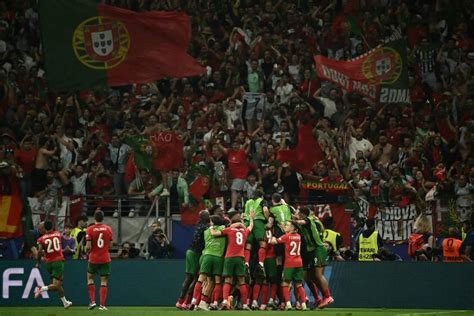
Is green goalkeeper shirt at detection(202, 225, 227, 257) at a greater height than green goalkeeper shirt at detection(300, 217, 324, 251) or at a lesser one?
lesser

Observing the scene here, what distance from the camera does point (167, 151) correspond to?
38.8 meters

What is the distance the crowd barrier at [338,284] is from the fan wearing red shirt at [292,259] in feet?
7.98

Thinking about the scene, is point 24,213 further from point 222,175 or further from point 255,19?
point 255,19

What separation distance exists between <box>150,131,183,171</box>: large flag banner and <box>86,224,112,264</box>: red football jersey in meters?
4.92

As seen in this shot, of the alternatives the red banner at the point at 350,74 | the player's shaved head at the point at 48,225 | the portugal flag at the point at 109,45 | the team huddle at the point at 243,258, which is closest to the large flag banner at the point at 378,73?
the red banner at the point at 350,74

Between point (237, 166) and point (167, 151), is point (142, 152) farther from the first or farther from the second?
point (237, 166)

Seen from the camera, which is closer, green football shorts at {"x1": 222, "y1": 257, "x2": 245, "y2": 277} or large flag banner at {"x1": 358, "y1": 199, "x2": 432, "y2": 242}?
green football shorts at {"x1": 222, "y1": 257, "x2": 245, "y2": 277}

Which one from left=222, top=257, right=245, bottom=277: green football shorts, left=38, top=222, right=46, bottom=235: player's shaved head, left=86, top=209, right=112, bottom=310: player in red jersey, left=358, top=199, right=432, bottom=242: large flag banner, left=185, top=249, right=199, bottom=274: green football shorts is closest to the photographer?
left=222, top=257, right=245, bottom=277: green football shorts

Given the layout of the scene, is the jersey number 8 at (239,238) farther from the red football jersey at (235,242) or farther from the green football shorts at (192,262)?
the green football shorts at (192,262)

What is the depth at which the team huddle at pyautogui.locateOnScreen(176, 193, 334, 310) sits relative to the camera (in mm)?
33938

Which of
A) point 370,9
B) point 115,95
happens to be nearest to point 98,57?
point 115,95

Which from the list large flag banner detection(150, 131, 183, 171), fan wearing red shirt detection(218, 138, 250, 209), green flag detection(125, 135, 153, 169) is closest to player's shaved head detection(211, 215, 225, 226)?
fan wearing red shirt detection(218, 138, 250, 209)

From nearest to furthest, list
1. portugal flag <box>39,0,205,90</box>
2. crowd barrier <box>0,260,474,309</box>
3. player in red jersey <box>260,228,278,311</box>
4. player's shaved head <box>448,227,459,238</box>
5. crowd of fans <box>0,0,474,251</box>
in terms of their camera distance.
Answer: player in red jersey <box>260,228,278,311</box>
player's shaved head <box>448,227,459,238</box>
crowd barrier <box>0,260,474,309</box>
crowd of fans <box>0,0,474,251</box>
portugal flag <box>39,0,205,90</box>

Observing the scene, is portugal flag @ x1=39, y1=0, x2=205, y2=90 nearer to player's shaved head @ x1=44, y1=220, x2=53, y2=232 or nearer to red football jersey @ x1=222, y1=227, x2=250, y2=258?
player's shaved head @ x1=44, y1=220, x2=53, y2=232
